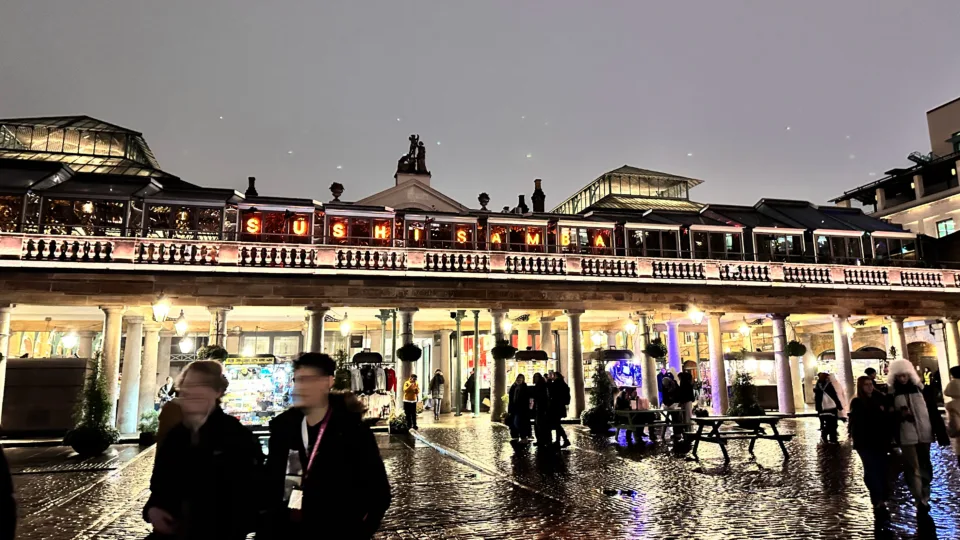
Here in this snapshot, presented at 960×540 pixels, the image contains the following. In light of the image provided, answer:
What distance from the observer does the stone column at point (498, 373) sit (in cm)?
2358

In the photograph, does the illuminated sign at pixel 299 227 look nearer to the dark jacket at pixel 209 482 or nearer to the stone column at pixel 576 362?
the stone column at pixel 576 362

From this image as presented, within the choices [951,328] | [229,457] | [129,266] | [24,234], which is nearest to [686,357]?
[951,328]

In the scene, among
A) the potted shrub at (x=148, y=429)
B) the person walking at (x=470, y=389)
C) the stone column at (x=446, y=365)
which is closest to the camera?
the potted shrub at (x=148, y=429)

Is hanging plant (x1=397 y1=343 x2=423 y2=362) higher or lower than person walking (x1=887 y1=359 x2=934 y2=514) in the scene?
higher

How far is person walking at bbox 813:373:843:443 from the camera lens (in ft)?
55.5

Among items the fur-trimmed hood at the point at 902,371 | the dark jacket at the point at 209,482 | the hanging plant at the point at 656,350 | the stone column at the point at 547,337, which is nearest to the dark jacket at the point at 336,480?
the dark jacket at the point at 209,482

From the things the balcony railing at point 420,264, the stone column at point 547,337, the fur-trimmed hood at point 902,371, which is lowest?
the fur-trimmed hood at point 902,371

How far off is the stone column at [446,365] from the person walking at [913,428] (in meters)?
25.7

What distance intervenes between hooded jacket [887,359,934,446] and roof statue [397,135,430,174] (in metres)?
30.0

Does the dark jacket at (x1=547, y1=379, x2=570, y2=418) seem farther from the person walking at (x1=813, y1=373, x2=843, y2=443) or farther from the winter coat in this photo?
the winter coat

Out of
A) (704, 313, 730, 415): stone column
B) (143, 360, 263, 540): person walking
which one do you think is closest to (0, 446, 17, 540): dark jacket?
(143, 360, 263, 540): person walking

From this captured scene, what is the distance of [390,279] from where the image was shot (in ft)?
73.0

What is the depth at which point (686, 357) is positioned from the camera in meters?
44.2

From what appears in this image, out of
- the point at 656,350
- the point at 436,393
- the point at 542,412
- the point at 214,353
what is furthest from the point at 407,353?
the point at 656,350
